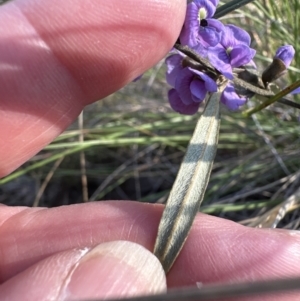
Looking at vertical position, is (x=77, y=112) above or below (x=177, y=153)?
above

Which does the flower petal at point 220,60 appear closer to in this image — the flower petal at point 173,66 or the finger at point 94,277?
the flower petal at point 173,66

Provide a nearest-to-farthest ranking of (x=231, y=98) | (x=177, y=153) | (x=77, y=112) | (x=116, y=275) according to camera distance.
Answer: (x=116, y=275) → (x=231, y=98) → (x=77, y=112) → (x=177, y=153)

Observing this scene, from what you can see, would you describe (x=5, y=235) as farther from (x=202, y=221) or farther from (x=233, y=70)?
(x=233, y=70)

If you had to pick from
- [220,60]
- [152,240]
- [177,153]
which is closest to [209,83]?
[220,60]

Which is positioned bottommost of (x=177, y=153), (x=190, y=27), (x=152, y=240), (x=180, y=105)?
(x=177, y=153)

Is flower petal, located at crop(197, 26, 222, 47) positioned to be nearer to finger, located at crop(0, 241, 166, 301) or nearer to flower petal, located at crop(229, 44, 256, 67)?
flower petal, located at crop(229, 44, 256, 67)

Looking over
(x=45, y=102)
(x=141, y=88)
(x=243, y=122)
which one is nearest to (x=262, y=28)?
(x=243, y=122)

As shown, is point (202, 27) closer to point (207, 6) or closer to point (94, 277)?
point (207, 6)
